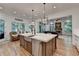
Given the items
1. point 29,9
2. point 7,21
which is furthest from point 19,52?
point 29,9

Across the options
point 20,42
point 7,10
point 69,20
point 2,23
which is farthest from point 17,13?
point 20,42

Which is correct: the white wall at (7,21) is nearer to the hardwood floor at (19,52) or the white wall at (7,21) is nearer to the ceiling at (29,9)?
the ceiling at (29,9)

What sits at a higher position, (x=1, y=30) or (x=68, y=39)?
(x=1, y=30)

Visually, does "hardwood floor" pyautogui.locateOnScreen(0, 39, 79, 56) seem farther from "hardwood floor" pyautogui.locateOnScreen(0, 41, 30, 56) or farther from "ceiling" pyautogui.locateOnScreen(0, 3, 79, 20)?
"ceiling" pyautogui.locateOnScreen(0, 3, 79, 20)

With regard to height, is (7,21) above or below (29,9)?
below

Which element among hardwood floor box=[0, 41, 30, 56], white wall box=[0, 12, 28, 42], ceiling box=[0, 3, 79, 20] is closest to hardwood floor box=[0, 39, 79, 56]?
hardwood floor box=[0, 41, 30, 56]

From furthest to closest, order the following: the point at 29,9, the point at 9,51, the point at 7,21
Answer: the point at 9,51, the point at 7,21, the point at 29,9

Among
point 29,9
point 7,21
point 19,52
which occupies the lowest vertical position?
point 19,52

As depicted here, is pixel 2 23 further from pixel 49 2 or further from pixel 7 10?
pixel 49 2

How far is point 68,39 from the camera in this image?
9.39 feet

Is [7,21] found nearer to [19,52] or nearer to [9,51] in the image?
[9,51]

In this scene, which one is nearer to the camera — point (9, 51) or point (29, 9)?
point (29, 9)

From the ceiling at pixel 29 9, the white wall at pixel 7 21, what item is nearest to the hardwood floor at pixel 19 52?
the white wall at pixel 7 21

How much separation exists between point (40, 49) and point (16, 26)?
104 centimetres
